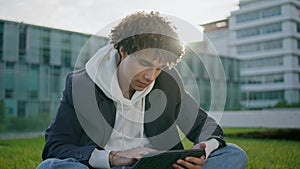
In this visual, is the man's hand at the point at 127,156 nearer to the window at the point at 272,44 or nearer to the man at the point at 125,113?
the man at the point at 125,113

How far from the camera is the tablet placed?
3.42 feet

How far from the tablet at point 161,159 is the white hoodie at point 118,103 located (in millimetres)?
228

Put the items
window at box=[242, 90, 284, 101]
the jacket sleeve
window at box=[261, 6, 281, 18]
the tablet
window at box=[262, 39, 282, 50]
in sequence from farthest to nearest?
window at box=[242, 90, 284, 101] → window at box=[262, 39, 282, 50] → window at box=[261, 6, 281, 18] → the jacket sleeve → the tablet

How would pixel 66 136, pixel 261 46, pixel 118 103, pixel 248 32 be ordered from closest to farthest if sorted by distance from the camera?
pixel 66 136 < pixel 118 103 < pixel 261 46 < pixel 248 32

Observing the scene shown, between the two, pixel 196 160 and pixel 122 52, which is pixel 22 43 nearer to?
pixel 122 52

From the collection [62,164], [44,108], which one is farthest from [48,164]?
[44,108]

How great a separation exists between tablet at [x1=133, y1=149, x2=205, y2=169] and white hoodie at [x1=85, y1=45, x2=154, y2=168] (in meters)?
0.23

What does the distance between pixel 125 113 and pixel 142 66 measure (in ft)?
0.61

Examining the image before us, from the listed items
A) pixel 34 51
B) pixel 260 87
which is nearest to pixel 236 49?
pixel 260 87

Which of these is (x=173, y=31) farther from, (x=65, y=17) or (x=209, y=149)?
(x=65, y=17)

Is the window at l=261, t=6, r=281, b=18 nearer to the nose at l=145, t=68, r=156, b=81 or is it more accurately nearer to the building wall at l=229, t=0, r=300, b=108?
the building wall at l=229, t=0, r=300, b=108

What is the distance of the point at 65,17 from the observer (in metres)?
3.17

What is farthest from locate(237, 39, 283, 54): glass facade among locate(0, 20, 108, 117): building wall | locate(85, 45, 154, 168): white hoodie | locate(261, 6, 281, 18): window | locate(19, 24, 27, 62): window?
locate(85, 45, 154, 168): white hoodie

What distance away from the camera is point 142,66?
1.22 m
